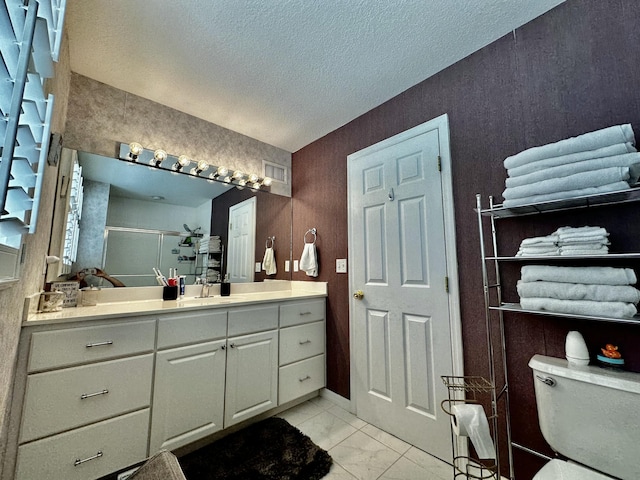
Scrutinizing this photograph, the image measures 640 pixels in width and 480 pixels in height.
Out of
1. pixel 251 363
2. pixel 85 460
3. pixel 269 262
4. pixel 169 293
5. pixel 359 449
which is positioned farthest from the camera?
pixel 269 262

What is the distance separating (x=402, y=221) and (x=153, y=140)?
1952 millimetres

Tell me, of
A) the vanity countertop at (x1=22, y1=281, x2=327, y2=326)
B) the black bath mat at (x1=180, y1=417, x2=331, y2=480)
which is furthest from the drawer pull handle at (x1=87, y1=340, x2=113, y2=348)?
the black bath mat at (x1=180, y1=417, x2=331, y2=480)

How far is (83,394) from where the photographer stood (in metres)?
1.25

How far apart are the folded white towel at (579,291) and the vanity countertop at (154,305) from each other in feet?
4.88

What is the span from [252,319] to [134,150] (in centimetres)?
144

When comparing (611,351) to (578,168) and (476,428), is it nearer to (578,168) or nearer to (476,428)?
(476,428)

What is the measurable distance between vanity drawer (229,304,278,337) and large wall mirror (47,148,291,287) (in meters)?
0.60

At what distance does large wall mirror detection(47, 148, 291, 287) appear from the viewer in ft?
5.48

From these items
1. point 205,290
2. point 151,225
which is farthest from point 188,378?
point 151,225

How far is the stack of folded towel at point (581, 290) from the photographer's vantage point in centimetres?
96

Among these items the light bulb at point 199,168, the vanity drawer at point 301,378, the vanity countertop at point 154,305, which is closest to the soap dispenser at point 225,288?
the vanity countertop at point 154,305

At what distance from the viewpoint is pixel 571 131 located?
125 centimetres

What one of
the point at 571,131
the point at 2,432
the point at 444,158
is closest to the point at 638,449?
the point at 571,131

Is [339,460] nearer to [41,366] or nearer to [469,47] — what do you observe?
[41,366]
